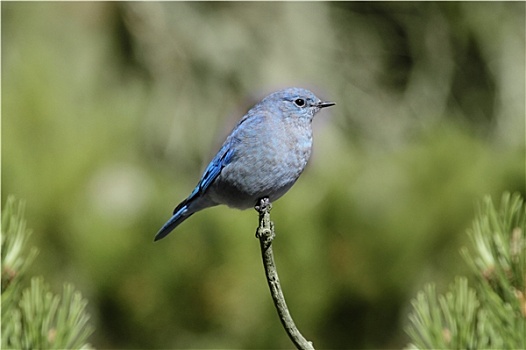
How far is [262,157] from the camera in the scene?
1.49 metres

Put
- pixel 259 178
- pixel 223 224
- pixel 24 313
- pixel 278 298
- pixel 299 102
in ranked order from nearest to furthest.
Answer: pixel 278 298 → pixel 24 313 → pixel 259 178 → pixel 299 102 → pixel 223 224

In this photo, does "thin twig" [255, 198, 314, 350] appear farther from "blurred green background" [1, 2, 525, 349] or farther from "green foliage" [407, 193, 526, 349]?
"blurred green background" [1, 2, 525, 349]

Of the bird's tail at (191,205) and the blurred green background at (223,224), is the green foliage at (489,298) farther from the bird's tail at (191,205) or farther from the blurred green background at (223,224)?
the blurred green background at (223,224)

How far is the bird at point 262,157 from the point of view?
1407mm

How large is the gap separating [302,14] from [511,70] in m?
1.31

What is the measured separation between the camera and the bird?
1407 millimetres

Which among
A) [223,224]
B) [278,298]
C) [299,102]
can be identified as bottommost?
[223,224]

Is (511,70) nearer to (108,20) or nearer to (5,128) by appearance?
(108,20)

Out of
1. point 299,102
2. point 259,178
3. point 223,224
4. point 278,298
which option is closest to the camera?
point 278,298

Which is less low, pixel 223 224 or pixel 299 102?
pixel 299 102

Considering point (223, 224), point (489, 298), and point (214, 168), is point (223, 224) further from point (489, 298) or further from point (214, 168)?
point (489, 298)

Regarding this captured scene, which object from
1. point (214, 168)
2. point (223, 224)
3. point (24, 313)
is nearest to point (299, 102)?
point (214, 168)

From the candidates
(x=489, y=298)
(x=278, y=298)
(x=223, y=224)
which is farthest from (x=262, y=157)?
(x=223, y=224)

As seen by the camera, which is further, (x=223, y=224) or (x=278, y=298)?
(x=223, y=224)
